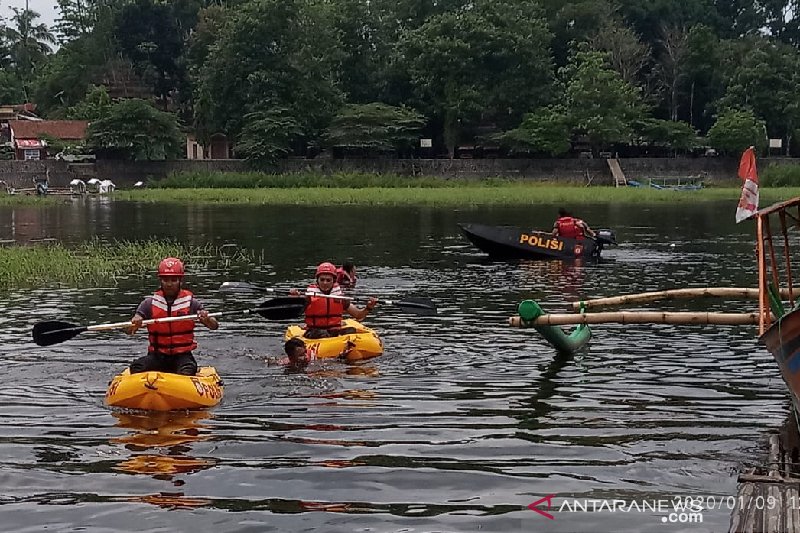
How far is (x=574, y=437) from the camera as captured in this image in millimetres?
10953

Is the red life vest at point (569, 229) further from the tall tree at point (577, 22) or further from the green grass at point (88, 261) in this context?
the tall tree at point (577, 22)

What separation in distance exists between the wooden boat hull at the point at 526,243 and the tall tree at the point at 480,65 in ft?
140

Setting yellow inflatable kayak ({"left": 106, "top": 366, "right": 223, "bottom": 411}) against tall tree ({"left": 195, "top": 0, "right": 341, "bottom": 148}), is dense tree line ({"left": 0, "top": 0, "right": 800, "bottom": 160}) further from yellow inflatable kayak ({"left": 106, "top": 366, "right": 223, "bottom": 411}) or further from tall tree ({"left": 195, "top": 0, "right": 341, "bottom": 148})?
yellow inflatable kayak ({"left": 106, "top": 366, "right": 223, "bottom": 411})

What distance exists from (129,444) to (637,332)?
9510mm

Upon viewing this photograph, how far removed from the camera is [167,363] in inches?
506

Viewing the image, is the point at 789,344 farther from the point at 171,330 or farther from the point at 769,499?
the point at 171,330

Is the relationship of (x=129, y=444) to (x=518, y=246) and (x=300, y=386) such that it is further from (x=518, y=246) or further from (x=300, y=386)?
(x=518, y=246)

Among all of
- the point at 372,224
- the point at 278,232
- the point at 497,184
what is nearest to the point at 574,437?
the point at 278,232

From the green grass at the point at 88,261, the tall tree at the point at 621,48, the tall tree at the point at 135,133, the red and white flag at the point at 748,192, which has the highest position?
the tall tree at the point at 621,48

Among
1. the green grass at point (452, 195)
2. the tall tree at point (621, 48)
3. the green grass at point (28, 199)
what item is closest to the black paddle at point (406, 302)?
the green grass at point (452, 195)

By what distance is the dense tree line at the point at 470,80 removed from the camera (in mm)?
71312

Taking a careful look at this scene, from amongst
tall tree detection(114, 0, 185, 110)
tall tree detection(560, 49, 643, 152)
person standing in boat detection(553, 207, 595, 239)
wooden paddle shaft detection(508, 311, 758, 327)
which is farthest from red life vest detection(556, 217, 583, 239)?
tall tree detection(114, 0, 185, 110)

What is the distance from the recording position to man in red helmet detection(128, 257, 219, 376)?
12.8 m

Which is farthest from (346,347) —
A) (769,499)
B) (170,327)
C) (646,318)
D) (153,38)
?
Result: (153,38)
